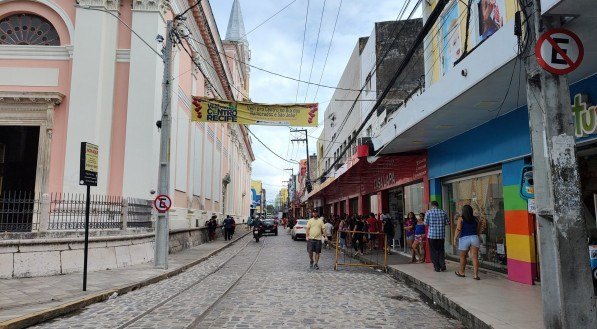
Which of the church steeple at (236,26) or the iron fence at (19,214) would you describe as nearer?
the iron fence at (19,214)

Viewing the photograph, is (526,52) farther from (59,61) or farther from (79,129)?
(59,61)

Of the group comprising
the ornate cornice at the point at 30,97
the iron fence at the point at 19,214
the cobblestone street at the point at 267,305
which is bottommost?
the cobblestone street at the point at 267,305

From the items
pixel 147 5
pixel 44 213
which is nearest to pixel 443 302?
pixel 44 213

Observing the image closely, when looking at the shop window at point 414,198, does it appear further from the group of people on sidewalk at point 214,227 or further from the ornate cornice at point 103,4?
the ornate cornice at point 103,4

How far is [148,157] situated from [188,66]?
825 cm

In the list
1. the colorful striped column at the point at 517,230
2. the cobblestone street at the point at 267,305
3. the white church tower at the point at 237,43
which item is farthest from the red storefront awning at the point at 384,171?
the white church tower at the point at 237,43

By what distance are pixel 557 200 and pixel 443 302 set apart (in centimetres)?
377

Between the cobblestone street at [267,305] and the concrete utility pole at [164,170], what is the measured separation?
1595 mm

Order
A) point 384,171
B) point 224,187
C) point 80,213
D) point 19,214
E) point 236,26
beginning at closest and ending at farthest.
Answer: point 19,214
point 80,213
point 384,171
point 224,187
point 236,26

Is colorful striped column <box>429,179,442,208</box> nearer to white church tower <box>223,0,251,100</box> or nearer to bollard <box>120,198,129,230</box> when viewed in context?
bollard <box>120,198,129,230</box>

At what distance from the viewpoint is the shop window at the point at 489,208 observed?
1095cm

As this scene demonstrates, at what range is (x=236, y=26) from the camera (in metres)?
60.3

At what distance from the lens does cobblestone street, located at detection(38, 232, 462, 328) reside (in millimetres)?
6684

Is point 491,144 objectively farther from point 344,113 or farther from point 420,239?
point 344,113
